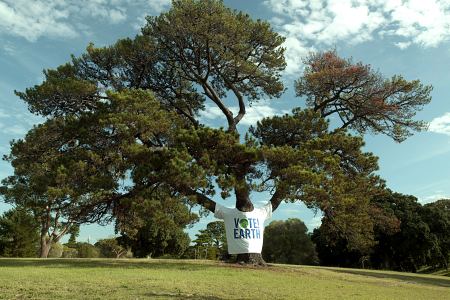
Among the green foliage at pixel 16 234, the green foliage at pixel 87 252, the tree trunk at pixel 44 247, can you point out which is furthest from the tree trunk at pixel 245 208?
the green foliage at pixel 87 252

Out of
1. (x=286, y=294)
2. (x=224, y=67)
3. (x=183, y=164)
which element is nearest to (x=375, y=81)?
(x=224, y=67)

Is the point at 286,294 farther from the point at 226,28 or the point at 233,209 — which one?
the point at 226,28

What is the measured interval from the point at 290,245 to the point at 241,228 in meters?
30.3

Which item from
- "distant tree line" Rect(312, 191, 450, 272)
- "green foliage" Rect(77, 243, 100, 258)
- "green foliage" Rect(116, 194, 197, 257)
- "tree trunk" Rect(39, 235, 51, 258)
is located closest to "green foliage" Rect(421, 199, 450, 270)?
"distant tree line" Rect(312, 191, 450, 272)

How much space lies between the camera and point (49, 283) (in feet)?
35.8

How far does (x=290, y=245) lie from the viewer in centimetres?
4969

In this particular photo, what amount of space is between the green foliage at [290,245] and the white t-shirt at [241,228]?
29.2 metres

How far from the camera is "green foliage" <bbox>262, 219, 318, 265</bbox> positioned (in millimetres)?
49188

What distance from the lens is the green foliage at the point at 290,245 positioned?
161 ft

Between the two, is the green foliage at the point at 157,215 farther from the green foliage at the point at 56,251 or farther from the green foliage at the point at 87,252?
the green foliage at the point at 87,252

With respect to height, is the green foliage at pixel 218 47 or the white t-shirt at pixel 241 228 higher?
the green foliage at pixel 218 47

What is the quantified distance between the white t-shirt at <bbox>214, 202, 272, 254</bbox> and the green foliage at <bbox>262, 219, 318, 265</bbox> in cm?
2925

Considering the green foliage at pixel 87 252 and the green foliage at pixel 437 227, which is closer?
the green foliage at pixel 437 227

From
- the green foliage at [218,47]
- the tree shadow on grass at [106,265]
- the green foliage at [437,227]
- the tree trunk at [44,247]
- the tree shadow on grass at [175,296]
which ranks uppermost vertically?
the green foliage at [218,47]
